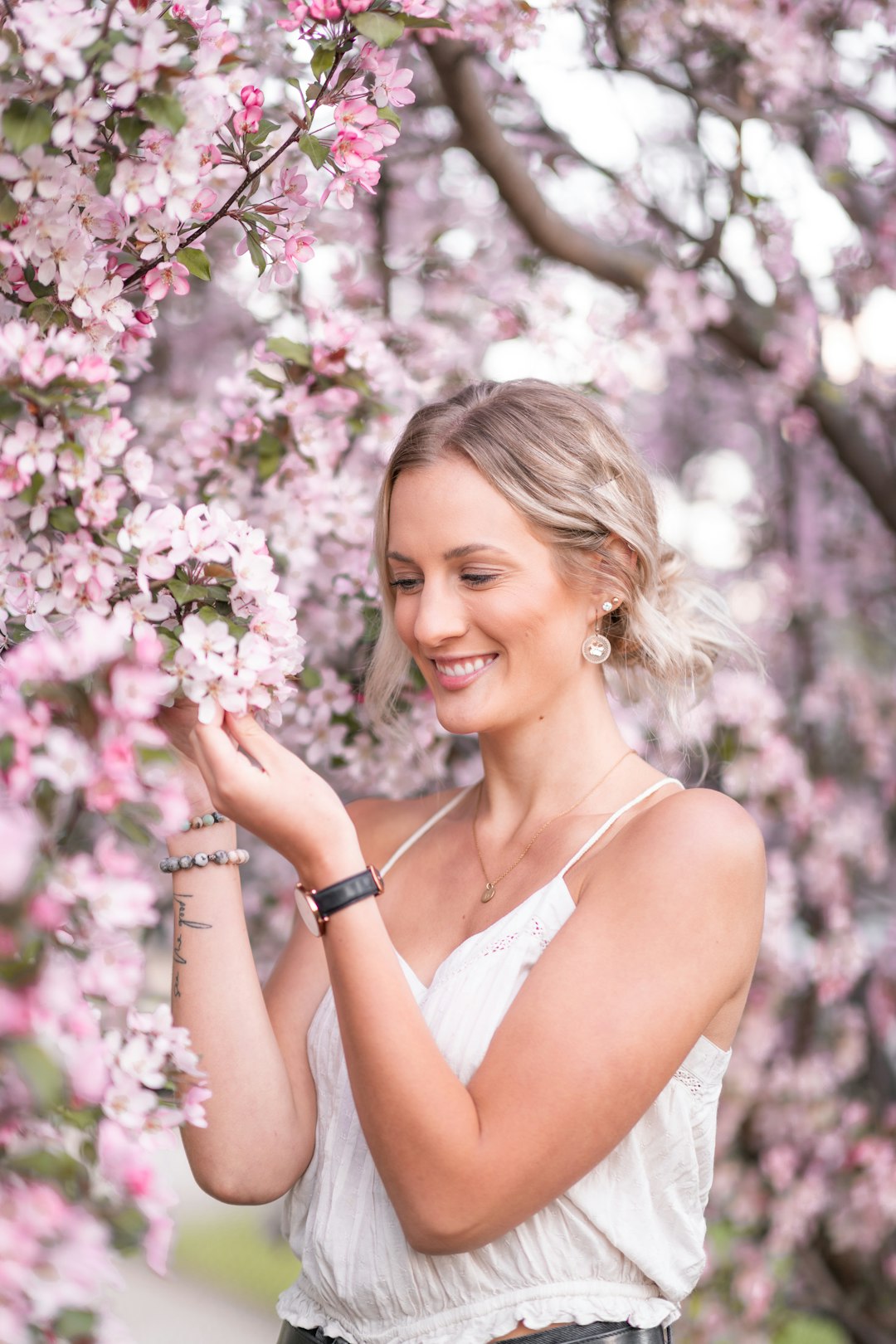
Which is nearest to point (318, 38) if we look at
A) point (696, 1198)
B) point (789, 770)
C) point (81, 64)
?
point (81, 64)

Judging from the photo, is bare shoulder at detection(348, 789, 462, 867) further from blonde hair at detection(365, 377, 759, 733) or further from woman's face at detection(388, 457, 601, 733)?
woman's face at detection(388, 457, 601, 733)

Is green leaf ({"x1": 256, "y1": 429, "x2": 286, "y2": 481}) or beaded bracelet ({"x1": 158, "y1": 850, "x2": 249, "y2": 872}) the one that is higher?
green leaf ({"x1": 256, "y1": 429, "x2": 286, "y2": 481})

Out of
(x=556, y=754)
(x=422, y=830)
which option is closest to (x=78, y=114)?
(x=556, y=754)

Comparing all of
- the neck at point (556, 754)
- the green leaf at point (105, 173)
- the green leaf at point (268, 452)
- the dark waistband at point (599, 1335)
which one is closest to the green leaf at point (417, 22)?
the green leaf at point (105, 173)

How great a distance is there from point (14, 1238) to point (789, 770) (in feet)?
9.13

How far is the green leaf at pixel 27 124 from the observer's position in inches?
46.2

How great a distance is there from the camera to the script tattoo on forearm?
5.36 ft

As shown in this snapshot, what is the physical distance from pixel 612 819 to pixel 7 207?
1.07 meters

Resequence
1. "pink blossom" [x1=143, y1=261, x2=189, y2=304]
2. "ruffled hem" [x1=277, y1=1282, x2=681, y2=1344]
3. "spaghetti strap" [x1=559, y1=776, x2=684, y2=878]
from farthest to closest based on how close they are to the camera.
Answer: "spaghetti strap" [x1=559, y1=776, x2=684, y2=878] < "ruffled hem" [x1=277, y1=1282, x2=681, y2=1344] < "pink blossom" [x1=143, y1=261, x2=189, y2=304]

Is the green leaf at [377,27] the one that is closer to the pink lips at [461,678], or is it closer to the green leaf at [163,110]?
the green leaf at [163,110]

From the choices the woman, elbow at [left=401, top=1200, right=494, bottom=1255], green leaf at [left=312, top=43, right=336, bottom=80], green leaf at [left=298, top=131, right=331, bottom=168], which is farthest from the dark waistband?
green leaf at [left=312, top=43, right=336, bottom=80]

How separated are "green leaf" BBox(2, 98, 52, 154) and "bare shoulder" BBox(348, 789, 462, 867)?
118 centimetres

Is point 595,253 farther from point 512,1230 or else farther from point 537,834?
point 512,1230

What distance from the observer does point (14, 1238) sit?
0.85 metres
